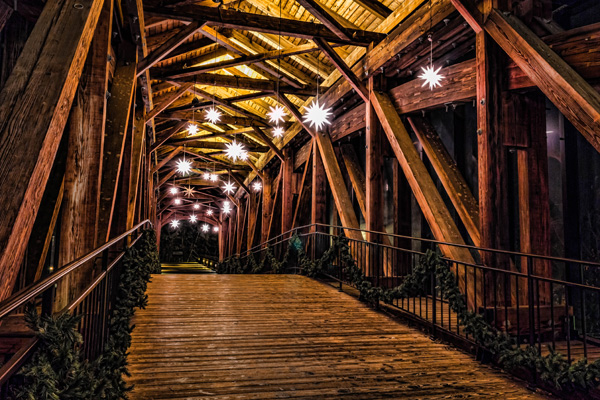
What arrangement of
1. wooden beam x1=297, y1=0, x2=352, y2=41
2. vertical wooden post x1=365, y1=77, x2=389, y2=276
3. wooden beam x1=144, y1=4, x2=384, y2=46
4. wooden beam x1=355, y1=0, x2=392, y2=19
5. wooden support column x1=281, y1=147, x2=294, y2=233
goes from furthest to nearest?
wooden support column x1=281, y1=147, x2=294, y2=233 < vertical wooden post x1=365, y1=77, x2=389, y2=276 < wooden beam x1=355, y1=0, x2=392, y2=19 < wooden beam x1=144, y1=4, x2=384, y2=46 < wooden beam x1=297, y1=0, x2=352, y2=41

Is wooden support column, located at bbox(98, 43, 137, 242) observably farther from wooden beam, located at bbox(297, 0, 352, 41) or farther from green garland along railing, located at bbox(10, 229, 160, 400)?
wooden beam, located at bbox(297, 0, 352, 41)

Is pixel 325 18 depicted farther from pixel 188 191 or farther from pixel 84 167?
pixel 188 191

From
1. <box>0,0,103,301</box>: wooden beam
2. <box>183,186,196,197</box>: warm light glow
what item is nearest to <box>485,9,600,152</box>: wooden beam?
<box>0,0,103,301</box>: wooden beam

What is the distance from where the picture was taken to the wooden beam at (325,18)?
22.6 ft

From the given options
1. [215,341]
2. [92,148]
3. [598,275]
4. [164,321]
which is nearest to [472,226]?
[598,275]

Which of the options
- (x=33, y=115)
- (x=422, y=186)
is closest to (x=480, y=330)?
(x=422, y=186)

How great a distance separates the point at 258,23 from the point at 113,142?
3.33 meters

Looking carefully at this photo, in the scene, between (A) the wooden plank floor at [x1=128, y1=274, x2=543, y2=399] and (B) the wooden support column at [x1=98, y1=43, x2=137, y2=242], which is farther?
(B) the wooden support column at [x1=98, y1=43, x2=137, y2=242]

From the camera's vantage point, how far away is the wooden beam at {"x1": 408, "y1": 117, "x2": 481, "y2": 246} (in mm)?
5898

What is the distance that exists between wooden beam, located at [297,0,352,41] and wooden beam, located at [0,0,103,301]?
4.73 metres

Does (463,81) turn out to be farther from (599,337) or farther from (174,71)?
(174,71)

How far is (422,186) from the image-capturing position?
6547 millimetres

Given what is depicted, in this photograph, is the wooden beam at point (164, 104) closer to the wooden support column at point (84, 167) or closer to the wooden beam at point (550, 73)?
the wooden support column at point (84, 167)

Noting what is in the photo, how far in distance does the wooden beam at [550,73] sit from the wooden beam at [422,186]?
7.16 feet
